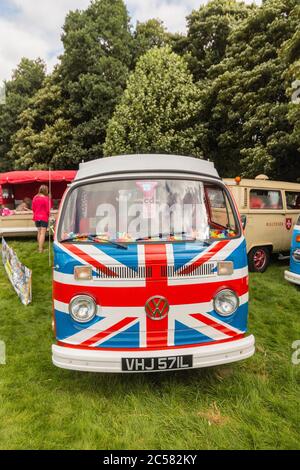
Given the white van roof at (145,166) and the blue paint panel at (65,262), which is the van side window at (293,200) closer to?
the white van roof at (145,166)

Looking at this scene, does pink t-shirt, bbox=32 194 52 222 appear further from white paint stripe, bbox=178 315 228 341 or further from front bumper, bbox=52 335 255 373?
white paint stripe, bbox=178 315 228 341

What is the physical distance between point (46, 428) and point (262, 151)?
13.0 metres

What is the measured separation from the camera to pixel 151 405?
3549mm

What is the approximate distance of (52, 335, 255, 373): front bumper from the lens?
3.36m

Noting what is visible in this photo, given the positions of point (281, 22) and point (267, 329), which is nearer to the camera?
point (267, 329)

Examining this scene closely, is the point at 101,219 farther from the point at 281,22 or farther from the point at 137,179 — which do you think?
the point at 281,22

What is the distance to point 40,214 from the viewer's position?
33.9 ft

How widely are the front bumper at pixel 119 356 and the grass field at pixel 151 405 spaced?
43 cm

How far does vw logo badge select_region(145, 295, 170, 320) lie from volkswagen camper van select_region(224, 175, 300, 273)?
527cm

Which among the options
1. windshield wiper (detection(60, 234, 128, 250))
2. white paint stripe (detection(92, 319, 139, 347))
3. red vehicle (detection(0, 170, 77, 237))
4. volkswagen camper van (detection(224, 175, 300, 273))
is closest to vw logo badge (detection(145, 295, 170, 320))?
white paint stripe (detection(92, 319, 139, 347))

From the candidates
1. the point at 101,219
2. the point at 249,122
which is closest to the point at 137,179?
the point at 101,219

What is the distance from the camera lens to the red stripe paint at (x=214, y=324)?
3547 mm

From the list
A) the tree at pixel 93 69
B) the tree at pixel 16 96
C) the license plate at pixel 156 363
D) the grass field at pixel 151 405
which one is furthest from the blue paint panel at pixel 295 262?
the tree at pixel 16 96

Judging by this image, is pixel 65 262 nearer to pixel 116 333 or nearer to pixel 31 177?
pixel 116 333
